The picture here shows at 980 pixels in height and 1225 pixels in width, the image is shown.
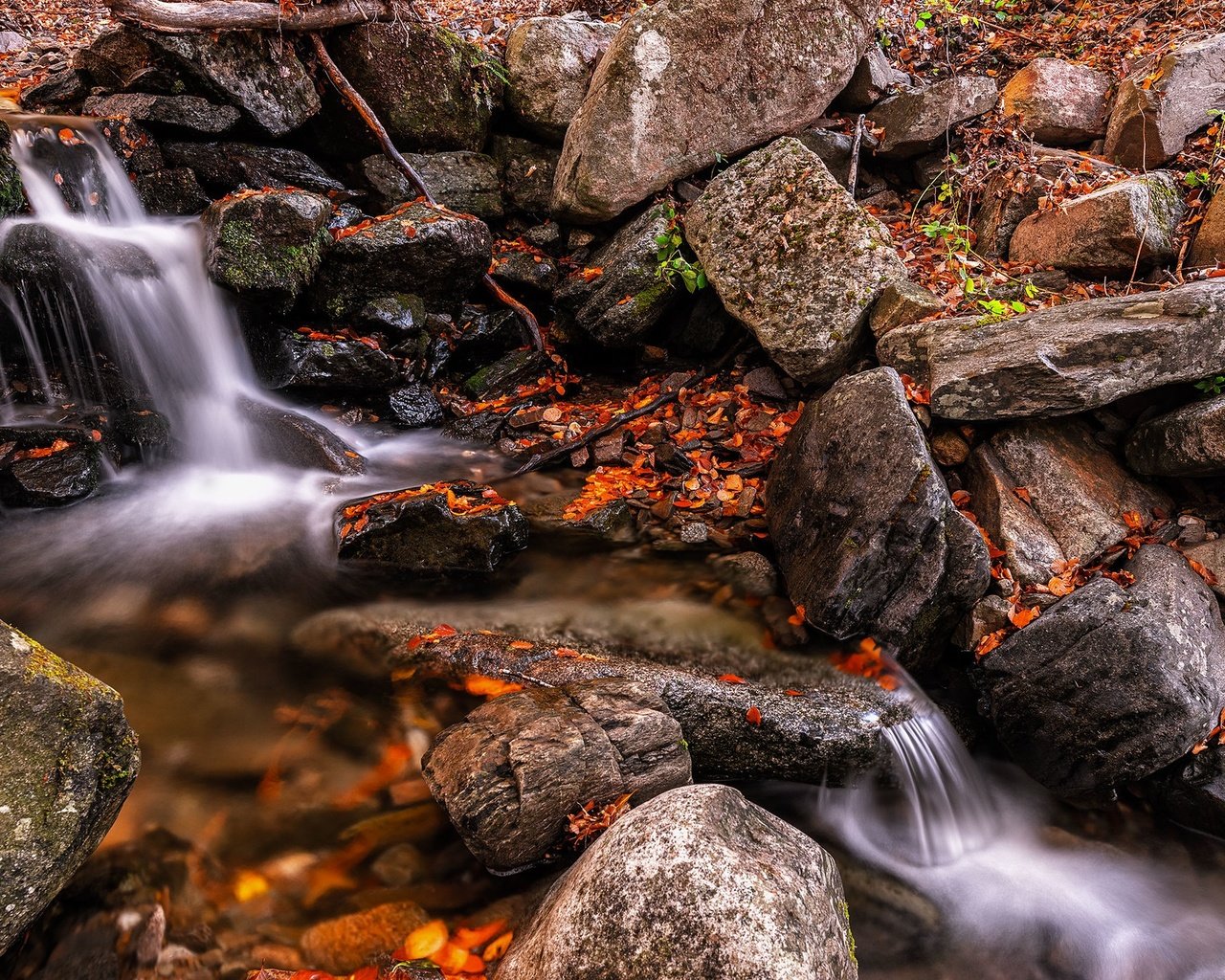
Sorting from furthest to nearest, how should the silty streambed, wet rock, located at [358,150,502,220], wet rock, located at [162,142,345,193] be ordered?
1. wet rock, located at [358,150,502,220]
2. wet rock, located at [162,142,345,193]
3. the silty streambed

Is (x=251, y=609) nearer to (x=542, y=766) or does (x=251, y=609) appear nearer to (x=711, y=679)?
(x=542, y=766)

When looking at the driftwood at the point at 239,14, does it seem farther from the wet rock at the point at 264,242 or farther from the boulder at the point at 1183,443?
the boulder at the point at 1183,443

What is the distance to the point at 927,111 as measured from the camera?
668 centimetres

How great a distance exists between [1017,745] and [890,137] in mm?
6271

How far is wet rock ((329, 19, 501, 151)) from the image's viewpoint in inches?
289

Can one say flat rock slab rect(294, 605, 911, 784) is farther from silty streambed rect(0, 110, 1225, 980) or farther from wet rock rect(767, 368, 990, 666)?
wet rock rect(767, 368, 990, 666)

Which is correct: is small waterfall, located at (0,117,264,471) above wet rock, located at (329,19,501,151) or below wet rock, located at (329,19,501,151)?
below

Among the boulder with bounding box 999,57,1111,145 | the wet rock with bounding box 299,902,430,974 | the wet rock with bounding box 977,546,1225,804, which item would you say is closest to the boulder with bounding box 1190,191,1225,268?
the boulder with bounding box 999,57,1111,145

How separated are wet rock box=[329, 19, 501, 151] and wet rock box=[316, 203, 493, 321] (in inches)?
57.3

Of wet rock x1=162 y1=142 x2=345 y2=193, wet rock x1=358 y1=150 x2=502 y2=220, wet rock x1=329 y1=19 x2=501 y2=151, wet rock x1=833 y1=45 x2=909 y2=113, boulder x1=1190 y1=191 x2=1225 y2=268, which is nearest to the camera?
boulder x1=1190 y1=191 x2=1225 y2=268

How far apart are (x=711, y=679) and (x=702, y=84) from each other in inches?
232

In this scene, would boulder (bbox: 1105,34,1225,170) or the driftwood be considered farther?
the driftwood

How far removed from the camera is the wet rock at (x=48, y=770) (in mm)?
2033

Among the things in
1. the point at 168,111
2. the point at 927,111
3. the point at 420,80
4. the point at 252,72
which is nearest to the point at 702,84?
the point at 927,111
